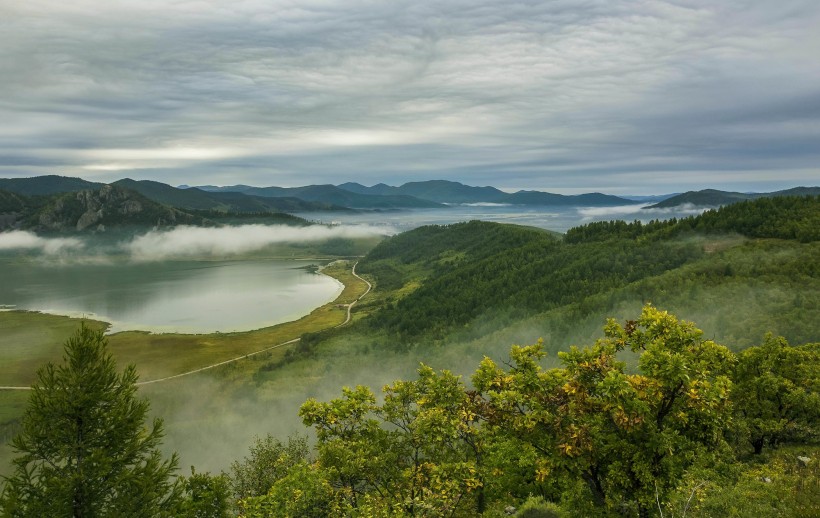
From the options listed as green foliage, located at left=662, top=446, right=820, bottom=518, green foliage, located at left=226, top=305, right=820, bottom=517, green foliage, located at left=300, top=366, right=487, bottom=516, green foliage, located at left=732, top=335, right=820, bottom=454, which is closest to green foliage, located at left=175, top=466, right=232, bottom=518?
green foliage, located at left=226, top=305, right=820, bottom=517

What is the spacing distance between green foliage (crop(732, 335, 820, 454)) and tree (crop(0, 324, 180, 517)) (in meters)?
47.1

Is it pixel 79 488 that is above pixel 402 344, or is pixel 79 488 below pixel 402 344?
above

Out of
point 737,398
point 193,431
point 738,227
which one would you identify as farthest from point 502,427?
point 738,227

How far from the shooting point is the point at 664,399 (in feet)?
74.0

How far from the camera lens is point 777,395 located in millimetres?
42562

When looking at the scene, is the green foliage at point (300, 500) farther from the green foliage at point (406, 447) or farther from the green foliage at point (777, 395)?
the green foliage at point (777, 395)

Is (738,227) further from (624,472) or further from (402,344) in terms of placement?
(624,472)

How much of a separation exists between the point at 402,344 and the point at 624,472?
167 m

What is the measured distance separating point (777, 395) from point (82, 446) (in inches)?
2173

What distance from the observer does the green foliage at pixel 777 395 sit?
40.9 meters

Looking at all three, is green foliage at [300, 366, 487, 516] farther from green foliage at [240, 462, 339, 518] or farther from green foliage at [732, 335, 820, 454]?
green foliage at [732, 335, 820, 454]

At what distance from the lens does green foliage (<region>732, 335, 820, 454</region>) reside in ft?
134

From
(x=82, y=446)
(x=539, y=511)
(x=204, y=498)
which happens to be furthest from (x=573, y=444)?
(x=82, y=446)

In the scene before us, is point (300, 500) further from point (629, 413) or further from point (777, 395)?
point (777, 395)
